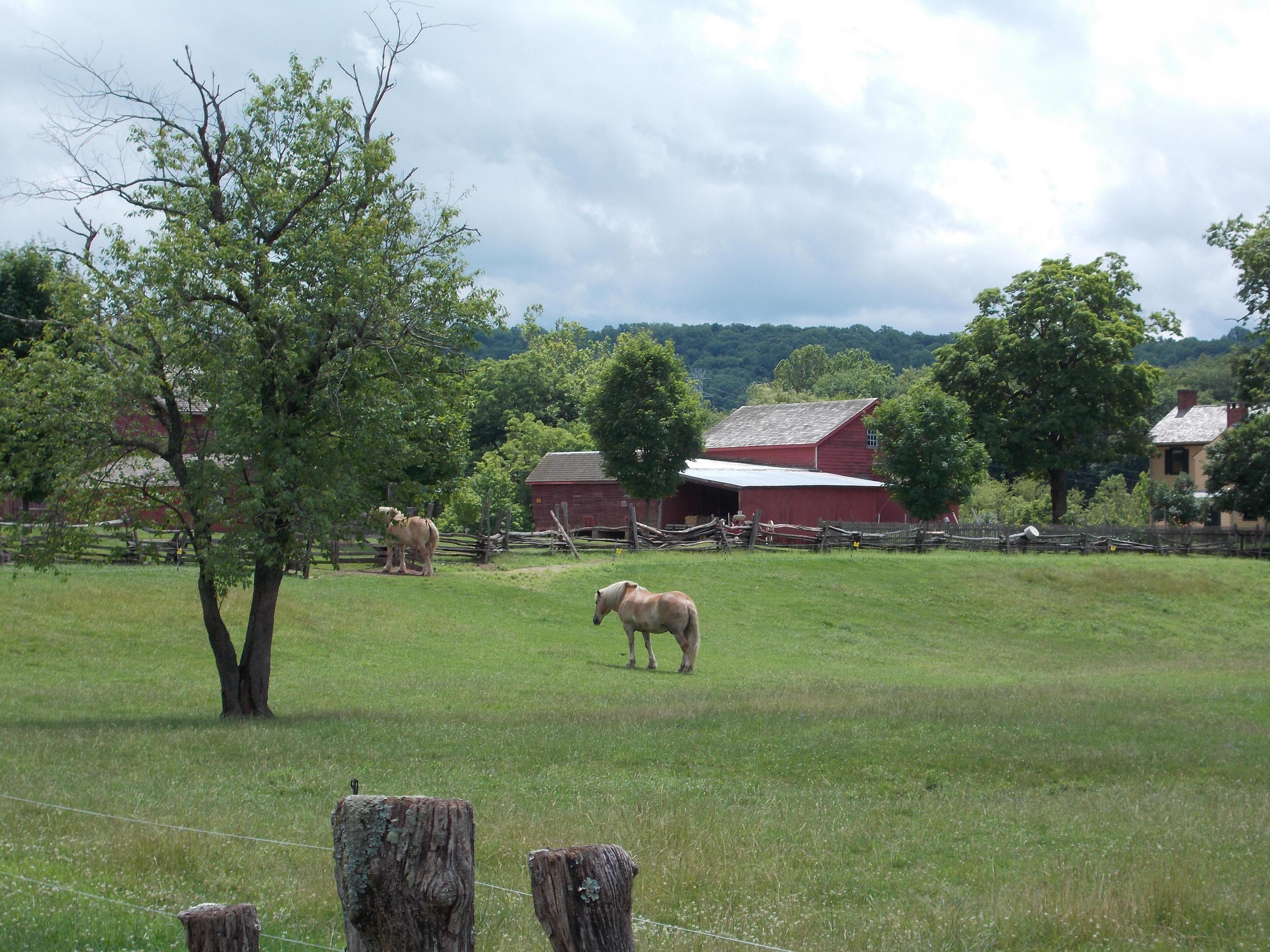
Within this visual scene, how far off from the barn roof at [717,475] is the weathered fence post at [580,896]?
46.8 meters

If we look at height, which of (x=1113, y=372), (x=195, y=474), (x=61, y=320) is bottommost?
(x=195, y=474)

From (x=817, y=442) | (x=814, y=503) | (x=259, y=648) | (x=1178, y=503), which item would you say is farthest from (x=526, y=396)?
(x=259, y=648)

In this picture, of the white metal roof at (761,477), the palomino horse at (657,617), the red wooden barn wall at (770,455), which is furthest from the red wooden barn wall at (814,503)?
the palomino horse at (657,617)

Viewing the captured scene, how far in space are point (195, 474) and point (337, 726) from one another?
12.9ft

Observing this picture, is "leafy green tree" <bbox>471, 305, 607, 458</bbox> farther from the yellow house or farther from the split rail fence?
the yellow house

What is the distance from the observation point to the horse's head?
80.2ft

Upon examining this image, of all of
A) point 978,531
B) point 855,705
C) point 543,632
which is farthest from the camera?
point 978,531

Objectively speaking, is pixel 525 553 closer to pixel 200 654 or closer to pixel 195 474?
pixel 200 654

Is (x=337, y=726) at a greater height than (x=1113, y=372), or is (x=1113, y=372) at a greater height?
(x=1113, y=372)

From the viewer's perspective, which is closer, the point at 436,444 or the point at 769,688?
the point at 436,444

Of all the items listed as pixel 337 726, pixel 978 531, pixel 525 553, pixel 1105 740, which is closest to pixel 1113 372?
pixel 978 531

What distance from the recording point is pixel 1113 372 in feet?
182

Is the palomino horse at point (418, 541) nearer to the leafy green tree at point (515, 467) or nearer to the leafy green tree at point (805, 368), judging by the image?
the leafy green tree at point (515, 467)

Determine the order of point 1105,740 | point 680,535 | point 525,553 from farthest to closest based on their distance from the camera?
1. point 680,535
2. point 525,553
3. point 1105,740
